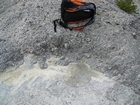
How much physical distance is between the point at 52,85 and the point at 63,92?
0.89ft

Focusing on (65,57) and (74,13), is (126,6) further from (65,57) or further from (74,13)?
(65,57)

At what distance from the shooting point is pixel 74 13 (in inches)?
177

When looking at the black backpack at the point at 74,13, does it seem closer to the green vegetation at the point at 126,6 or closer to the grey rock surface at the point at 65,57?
the grey rock surface at the point at 65,57

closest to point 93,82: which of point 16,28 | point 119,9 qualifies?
point 16,28

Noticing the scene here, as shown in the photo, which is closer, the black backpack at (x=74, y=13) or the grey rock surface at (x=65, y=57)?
the grey rock surface at (x=65, y=57)

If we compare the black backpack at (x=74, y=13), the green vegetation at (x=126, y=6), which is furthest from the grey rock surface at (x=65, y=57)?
the green vegetation at (x=126, y=6)

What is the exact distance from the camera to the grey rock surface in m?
3.70

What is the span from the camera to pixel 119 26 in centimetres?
494

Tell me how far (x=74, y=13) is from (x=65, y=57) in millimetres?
1066

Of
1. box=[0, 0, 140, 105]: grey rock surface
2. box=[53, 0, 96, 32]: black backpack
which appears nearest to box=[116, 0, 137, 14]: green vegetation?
box=[0, 0, 140, 105]: grey rock surface

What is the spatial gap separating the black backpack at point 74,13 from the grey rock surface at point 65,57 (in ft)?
0.54

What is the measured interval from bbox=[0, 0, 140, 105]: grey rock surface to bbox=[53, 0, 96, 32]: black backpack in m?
0.16

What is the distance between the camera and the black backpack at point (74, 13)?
4508 mm

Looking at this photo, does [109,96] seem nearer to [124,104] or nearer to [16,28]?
[124,104]
